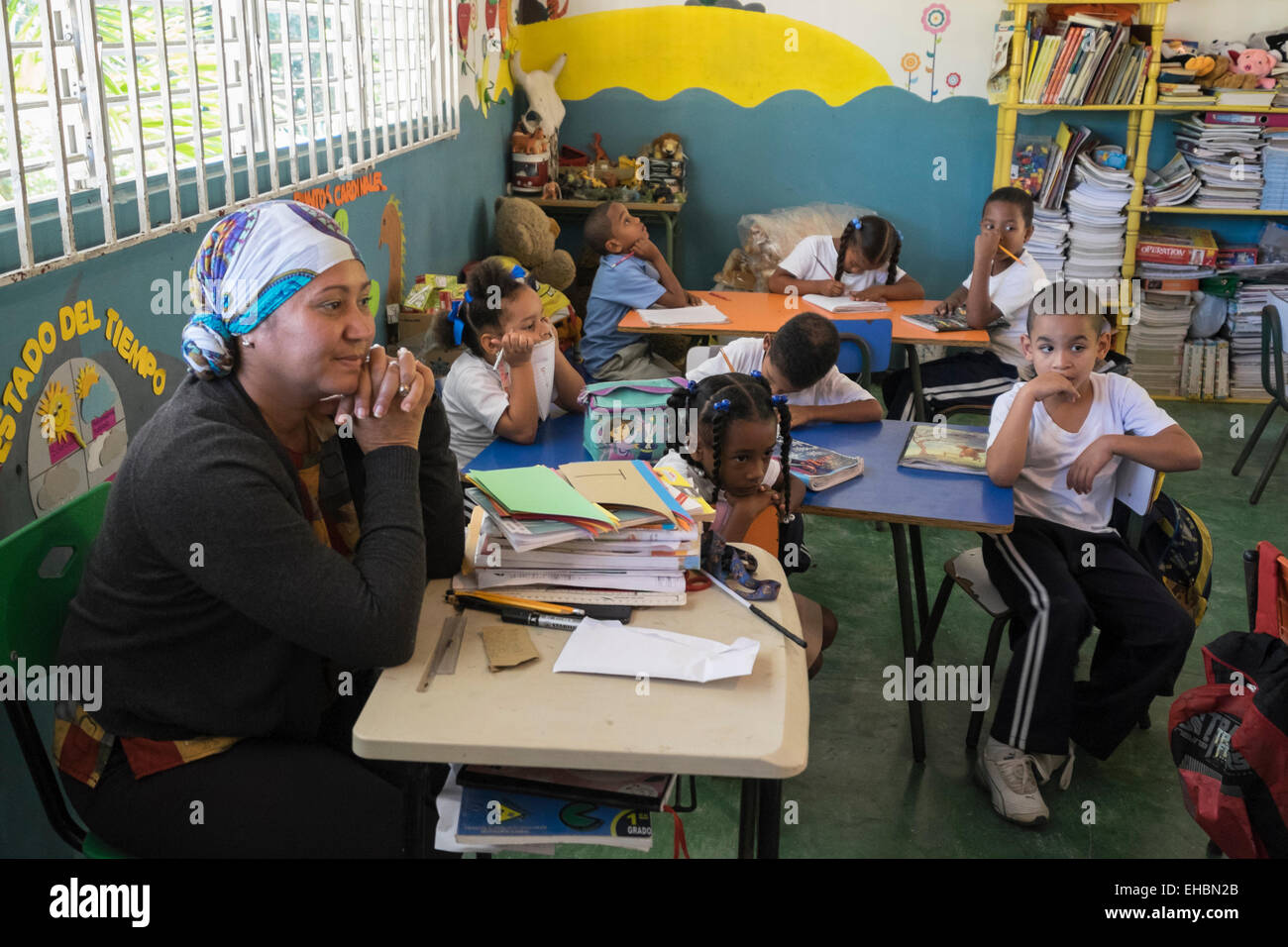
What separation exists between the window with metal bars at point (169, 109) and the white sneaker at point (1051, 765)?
2.19m

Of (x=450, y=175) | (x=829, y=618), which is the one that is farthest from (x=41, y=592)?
(x=450, y=175)

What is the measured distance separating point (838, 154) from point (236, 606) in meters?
5.19

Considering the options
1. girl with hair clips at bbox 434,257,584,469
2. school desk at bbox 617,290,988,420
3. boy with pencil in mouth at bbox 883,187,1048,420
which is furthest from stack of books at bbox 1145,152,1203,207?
girl with hair clips at bbox 434,257,584,469

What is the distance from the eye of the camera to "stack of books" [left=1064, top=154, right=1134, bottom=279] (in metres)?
5.51

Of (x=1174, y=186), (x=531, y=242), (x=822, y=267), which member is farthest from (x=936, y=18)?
(x=531, y=242)

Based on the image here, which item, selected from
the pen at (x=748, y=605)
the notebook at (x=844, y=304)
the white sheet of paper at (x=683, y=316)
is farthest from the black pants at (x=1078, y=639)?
the notebook at (x=844, y=304)

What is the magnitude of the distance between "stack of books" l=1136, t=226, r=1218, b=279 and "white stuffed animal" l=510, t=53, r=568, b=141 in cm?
296

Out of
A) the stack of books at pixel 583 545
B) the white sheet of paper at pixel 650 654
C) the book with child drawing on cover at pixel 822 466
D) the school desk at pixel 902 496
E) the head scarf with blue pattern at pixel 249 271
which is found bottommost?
the school desk at pixel 902 496

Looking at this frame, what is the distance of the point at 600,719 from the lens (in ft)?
4.32

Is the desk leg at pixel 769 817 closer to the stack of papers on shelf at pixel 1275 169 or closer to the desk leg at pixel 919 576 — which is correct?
the desk leg at pixel 919 576

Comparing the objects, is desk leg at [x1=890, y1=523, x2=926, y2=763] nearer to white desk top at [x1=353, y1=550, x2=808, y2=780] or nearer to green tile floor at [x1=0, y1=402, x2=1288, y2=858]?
green tile floor at [x1=0, y1=402, x2=1288, y2=858]

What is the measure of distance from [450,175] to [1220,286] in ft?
12.2

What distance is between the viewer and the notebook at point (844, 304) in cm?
426
